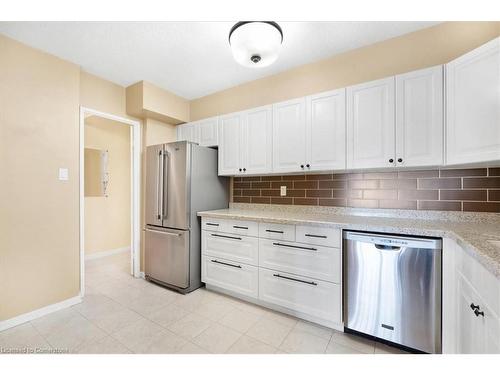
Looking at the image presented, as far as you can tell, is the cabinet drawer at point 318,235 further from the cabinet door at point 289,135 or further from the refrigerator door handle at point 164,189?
the refrigerator door handle at point 164,189

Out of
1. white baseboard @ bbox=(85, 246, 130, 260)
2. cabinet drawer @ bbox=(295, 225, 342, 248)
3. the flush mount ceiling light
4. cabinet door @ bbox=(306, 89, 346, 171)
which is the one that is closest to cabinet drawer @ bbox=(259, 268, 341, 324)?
cabinet drawer @ bbox=(295, 225, 342, 248)

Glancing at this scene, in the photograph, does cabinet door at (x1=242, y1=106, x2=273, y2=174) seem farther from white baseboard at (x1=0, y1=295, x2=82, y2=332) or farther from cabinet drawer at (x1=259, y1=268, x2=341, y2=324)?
white baseboard at (x1=0, y1=295, x2=82, y2=332)

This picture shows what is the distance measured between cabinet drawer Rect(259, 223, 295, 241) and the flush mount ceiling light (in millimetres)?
1411

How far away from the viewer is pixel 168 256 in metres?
2.65

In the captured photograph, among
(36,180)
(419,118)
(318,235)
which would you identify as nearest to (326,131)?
(419,118)

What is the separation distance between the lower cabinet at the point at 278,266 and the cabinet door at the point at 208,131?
3.49ft

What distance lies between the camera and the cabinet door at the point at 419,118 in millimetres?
1708

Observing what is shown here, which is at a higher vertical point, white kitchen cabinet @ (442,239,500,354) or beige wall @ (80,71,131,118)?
beige wall @ (80,71,131,118)

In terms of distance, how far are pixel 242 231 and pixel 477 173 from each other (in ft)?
6.70

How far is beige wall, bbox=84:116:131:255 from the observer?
3.74 metres

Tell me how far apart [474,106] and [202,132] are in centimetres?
268

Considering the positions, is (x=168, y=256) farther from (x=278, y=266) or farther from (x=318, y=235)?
(x=318, y=235)
